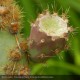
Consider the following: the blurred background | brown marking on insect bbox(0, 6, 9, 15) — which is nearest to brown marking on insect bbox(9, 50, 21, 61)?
brown marking on insect bbox(0, 6, 9, 15)

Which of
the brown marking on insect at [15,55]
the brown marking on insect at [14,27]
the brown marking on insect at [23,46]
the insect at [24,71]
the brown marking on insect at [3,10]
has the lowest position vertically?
the insect at [24,71]

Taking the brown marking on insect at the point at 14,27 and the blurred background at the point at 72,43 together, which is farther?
the blurred background at the point at 72,43

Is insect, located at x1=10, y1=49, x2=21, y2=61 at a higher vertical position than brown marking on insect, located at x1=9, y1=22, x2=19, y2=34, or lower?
lower

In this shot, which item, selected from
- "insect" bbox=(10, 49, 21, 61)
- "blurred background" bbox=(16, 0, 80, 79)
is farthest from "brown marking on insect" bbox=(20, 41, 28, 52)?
"blurred background" bbox=(16, 0, 80, 79)

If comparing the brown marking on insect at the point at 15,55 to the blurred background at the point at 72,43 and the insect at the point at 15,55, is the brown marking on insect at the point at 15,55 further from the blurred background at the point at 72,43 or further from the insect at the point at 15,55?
the blurred background at the point at 72,43

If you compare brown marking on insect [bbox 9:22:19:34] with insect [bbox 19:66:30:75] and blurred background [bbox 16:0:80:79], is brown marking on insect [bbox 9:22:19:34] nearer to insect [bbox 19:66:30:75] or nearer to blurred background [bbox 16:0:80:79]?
insect [bbox 19:66:30:75]

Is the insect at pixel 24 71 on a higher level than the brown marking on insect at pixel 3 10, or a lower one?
lower

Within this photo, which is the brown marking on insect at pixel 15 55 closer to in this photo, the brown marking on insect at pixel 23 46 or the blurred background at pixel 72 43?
the brown marking on insect at pixel 23 46

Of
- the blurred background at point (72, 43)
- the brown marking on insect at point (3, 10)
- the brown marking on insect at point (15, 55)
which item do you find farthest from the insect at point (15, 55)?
the blurred background at point (72, 43)

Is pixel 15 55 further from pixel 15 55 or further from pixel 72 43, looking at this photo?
A: pixel 72 43

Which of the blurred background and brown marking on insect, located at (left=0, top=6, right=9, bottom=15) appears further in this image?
the blurred background

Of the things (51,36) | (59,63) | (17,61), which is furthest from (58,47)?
(59,63)

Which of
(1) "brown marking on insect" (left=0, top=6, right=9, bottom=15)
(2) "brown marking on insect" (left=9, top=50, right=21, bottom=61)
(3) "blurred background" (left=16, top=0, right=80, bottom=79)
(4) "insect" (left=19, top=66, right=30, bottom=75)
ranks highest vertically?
(1) "brown marking on insect" (left=0, top=6, right=9, bottom=15)
